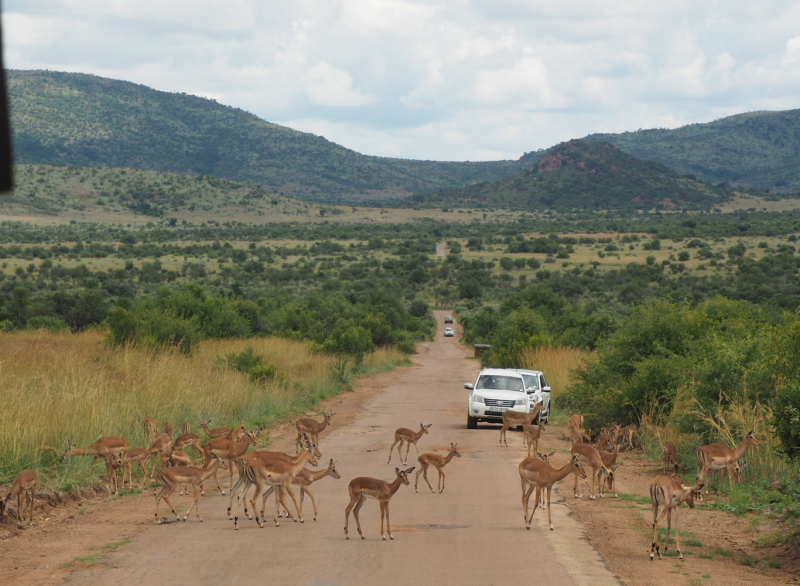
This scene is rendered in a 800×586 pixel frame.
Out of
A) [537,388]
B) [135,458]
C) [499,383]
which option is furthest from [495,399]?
[135,458]

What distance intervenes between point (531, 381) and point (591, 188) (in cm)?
16328

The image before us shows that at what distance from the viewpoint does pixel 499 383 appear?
79.4 ft

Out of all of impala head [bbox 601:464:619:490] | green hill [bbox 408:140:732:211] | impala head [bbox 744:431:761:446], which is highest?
green hill [bbox 408:140:732:211]

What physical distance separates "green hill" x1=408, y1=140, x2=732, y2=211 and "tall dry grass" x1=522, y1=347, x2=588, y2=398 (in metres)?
144

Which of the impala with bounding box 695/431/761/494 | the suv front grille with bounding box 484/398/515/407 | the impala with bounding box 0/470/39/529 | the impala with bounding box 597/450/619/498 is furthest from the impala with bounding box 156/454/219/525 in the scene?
the suv front grille with bounding box 484/398/515/407

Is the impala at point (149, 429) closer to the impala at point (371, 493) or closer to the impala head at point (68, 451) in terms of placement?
the impala head at point (68, 451)

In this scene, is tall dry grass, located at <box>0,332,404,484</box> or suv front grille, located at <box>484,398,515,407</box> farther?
suv front grille, located at <box>484,398,515,407</box>

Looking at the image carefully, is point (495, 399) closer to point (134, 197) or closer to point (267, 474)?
point (267, 474)

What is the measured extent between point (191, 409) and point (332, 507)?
24.8 ft

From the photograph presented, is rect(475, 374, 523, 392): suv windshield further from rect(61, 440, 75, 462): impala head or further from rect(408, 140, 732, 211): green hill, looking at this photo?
rect(408, 140, 732, 211): green hill

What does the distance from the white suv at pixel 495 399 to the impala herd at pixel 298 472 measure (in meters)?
4.60

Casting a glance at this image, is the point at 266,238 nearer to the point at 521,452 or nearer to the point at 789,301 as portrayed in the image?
the point at 789,301

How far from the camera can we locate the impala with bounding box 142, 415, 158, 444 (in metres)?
15.9

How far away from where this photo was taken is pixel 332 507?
42.1ft
